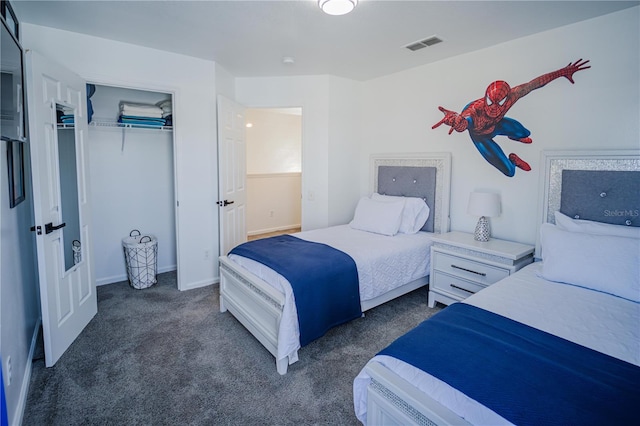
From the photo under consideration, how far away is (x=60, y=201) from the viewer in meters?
2.54

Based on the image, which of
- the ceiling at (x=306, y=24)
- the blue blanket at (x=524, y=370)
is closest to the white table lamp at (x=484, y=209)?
the ceiling at (x=306, y=24)

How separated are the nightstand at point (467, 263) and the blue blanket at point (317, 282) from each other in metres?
0.92

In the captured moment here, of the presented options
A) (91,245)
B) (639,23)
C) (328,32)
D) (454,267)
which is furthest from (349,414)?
(639,23)

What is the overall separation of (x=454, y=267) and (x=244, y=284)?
1813 mm

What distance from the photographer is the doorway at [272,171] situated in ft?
20.5

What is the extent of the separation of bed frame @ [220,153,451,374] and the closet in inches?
61.1

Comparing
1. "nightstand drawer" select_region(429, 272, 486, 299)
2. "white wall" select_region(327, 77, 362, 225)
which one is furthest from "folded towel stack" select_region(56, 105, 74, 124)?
"nightstand drawer" select_region(429, 272, 486, 299)

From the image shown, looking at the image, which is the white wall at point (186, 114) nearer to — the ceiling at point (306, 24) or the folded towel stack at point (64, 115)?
the ceiling at point (306, 24)

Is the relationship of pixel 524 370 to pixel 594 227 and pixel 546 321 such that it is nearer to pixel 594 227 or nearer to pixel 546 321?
pixel 546 321

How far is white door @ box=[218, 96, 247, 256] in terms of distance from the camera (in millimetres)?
3752

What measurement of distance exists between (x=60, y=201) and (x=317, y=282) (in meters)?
2.00

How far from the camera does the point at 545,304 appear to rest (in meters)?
1.86

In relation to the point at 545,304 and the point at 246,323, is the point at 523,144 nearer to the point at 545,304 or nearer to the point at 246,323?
the point at 545,304

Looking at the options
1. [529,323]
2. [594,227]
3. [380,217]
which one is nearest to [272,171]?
[380,217]
